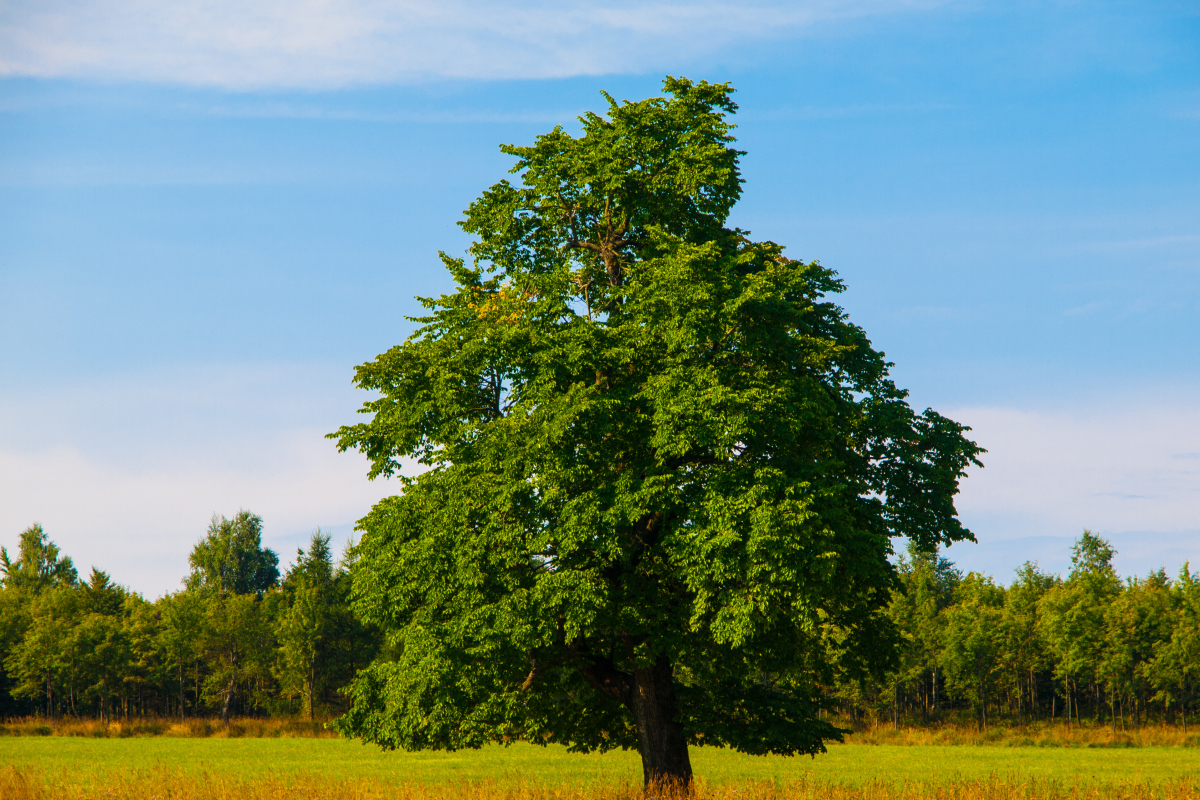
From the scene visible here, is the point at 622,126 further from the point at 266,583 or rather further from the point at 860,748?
the point at 266,583

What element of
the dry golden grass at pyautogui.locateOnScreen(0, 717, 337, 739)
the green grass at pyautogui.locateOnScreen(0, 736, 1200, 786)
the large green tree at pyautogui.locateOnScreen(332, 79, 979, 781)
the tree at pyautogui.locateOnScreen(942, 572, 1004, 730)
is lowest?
the dry golden grass at pyautogui.locateOnScreen(0, 717, 337, 739)

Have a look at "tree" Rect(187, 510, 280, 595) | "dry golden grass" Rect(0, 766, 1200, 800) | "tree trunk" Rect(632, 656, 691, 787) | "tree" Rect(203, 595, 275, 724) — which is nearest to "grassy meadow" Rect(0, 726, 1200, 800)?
"dry golden grass" Rect(0, 766, 1200, 800)

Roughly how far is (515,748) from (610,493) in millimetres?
42150

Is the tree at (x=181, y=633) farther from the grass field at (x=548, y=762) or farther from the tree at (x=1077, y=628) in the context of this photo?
the tree at (x=1077, y=628)

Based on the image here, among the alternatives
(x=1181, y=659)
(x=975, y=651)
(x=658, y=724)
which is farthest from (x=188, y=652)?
(x=1181, y=659)

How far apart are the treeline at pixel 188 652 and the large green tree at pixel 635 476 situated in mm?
57947

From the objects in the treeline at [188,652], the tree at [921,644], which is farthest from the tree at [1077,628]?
the treeline at [188,652]

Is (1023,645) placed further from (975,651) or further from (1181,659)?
(1181,659)

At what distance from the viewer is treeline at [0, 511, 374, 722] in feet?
251

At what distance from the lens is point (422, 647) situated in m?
21.3

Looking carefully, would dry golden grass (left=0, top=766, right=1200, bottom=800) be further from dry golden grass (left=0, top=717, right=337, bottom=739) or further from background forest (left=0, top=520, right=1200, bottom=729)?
dry golden grass (left=0, top=717, right=337, bottom=739)

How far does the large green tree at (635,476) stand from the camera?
20516mm

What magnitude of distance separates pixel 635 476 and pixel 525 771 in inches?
993

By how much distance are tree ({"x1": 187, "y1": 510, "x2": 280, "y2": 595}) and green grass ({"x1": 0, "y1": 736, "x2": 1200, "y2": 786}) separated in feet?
221
